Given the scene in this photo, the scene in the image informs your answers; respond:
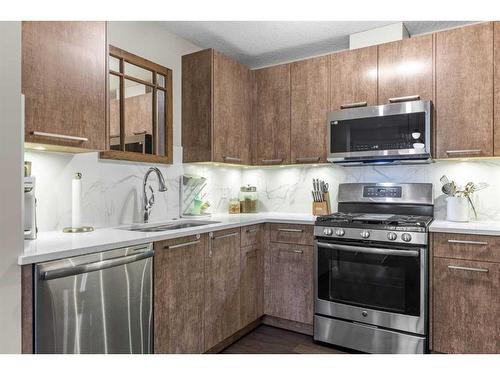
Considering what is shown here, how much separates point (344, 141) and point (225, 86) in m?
1.11

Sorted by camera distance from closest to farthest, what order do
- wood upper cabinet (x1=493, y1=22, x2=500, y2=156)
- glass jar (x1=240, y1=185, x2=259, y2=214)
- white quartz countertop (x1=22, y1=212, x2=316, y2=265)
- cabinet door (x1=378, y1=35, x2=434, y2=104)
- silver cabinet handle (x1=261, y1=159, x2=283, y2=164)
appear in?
white quartz countertop (x1=22, y1=212, x2=316, y2=265) → wood upper cabinet (x1=493, y1=22, x2=500, y2=156) → cabinet door (x1=378, y1=35, x2=434, y2=104) → silver cabinet handle (x1=261, y1=159, x2=283, y2=164) → glass jar (x1=240, y1=185, x2=259, y2=214)

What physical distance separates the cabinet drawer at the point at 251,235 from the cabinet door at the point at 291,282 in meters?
0.15

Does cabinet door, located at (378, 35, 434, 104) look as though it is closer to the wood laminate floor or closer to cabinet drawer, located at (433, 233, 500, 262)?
cabinet drawer, located at (433, 233, 500, 262)

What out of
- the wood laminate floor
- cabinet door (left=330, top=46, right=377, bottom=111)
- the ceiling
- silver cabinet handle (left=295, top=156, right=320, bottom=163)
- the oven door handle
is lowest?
the wood laminate floor

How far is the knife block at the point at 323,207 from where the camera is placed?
10.3ft

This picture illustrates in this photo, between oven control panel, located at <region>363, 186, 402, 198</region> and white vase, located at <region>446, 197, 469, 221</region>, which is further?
oven control panel, located at <region>363, 186, 402, 198</region>

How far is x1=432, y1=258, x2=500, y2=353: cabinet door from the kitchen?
0.01 m

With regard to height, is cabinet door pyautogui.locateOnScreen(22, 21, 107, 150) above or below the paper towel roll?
above

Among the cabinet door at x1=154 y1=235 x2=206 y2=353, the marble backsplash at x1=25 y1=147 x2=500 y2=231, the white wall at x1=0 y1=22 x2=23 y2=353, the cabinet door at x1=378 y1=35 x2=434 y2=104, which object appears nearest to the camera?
the white wall at x1=0 y1=22 x2=23 y2=353

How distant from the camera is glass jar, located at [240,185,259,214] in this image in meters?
3.49

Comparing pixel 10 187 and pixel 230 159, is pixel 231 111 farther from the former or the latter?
pixel 10 187

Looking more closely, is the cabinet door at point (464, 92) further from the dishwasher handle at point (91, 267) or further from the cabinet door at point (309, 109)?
the dishwasher handle at point (91, 267)

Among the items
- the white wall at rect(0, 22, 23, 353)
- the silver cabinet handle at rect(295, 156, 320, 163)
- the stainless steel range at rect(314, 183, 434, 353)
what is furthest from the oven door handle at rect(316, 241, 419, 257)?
the white wall at rect(0, 22, 23, 353)

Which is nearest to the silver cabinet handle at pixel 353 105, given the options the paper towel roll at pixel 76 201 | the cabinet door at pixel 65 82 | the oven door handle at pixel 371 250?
the oven door handle at pixel 371 250
